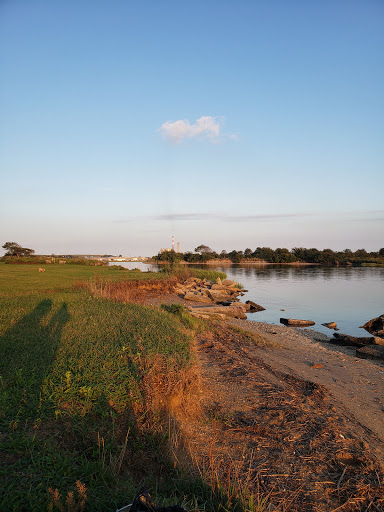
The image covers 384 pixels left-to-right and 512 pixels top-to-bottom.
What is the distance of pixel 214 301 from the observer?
23.6 m

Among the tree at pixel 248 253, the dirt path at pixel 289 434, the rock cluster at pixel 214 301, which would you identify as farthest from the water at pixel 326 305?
the tree at pixel 248 253

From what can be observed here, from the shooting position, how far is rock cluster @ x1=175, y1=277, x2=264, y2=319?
16.2m

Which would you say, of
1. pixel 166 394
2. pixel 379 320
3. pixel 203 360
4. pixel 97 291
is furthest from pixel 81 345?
pixel 379 320

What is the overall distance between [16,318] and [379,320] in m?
16.0

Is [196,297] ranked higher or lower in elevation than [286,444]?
lower

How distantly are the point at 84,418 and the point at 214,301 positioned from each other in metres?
20.0

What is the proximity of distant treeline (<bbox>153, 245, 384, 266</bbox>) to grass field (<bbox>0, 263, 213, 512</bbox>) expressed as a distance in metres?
78.4

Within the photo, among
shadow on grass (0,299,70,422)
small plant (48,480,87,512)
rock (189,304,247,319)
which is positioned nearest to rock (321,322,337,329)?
rock (189,304,247,319)

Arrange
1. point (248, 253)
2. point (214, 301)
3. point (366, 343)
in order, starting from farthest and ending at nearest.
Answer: point (248, 253) → point (214, 301) → point (366, 343)

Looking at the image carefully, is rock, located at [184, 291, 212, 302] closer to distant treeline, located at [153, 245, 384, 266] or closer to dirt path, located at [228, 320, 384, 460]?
dirt path, located at [228, 320, 384, 460]

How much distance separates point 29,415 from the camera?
3787 mm

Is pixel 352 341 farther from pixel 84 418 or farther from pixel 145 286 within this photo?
pixel 145 286

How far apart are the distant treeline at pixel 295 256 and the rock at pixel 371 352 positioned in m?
73.7

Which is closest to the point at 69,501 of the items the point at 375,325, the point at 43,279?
the point at 375,325
